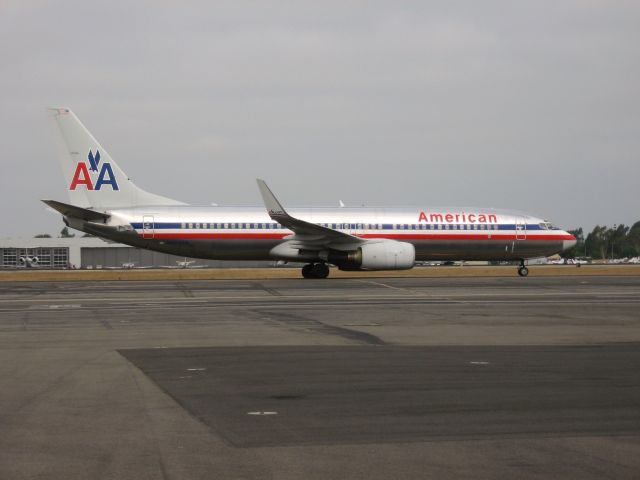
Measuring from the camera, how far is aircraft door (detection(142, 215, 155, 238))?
40531 mm

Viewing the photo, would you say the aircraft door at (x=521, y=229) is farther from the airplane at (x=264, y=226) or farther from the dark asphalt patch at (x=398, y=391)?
the dark asphalt patch at (x=398, y=391)

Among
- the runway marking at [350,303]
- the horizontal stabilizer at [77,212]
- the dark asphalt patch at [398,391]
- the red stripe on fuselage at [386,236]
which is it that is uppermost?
the horizontal stabilizer at [77,212]

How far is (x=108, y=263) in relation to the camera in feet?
341

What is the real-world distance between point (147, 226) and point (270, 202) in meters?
6.14

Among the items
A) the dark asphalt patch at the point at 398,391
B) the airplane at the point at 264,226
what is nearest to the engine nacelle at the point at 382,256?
the airplane at the point at 264,226

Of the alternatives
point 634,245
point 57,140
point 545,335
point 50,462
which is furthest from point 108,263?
point 634,245

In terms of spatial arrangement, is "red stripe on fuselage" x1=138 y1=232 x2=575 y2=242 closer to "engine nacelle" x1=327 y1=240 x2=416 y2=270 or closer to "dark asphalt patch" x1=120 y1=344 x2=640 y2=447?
"engine nacelle" x1=327 y1=240 x2=416 y2=270

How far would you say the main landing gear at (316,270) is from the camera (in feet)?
137

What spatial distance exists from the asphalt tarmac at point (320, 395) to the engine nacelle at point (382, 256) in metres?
16.4

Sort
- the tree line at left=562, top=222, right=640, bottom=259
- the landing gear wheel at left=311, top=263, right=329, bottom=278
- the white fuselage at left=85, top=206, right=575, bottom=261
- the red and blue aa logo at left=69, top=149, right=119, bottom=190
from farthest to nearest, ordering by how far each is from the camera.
A: 1. the tree line at left=562, top=222, right=640, bottom=259
2. the landing gear wheel at left=311, top=263, right=329, bottom=278
3. the red and blue aa logo at left=69, top=149, right=119, bottom=190
4. the white fuselage at left=85, top=206, right=575, bottom=261

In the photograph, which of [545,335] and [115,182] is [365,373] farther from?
[115,182]

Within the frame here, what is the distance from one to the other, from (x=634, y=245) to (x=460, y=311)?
160 metres

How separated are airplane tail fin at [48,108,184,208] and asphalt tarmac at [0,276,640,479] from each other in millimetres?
19435

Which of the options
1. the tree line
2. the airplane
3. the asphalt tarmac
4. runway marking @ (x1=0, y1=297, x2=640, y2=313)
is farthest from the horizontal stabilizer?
the tree line
